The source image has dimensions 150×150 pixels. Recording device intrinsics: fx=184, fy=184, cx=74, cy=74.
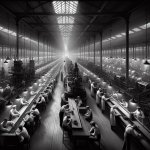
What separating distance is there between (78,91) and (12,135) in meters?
7.60

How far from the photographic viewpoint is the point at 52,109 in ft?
41.7

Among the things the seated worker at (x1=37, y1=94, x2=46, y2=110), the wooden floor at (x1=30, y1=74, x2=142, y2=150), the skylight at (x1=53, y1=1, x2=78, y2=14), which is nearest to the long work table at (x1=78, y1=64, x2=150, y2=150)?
the wooden floor at (x1=30, y1=74, x2=142, y2=150)

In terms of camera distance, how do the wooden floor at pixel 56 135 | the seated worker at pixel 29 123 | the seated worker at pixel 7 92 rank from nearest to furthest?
the wooden floor at pixel 56 135
the seated worker at pixel 29 123
the seated worker at pixel 7 92

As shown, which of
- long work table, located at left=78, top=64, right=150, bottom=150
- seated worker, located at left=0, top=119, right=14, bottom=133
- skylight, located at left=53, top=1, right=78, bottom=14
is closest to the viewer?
long work table, located at left=78, top=64, right=150, bottom=150

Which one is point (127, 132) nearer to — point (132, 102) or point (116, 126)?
point (132, 102)

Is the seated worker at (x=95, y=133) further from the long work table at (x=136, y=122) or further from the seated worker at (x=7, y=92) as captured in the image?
the seated worker at (x=7, y=92)

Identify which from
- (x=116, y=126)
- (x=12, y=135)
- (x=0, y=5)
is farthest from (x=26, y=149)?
(x=0, y=5)

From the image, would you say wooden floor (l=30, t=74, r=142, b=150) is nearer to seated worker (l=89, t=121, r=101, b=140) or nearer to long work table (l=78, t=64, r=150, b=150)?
seated worker (l=89, t=121, r=101, b=140)

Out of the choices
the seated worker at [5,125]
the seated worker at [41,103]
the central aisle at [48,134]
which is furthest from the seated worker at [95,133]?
the seated worker at [41,103]

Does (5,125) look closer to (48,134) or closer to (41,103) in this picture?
(48,134)

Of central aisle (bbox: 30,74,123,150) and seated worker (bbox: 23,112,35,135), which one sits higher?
seated worker (bbox: 23,112,35,135)

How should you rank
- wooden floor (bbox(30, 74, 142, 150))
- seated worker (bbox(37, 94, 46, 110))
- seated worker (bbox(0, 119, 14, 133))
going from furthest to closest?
seated worker (bbox(37, 94, 46, 110)), wooden floor (bbox(30, 74, 142, 150)), seated worker (bbox(0, 119, 14, 133))

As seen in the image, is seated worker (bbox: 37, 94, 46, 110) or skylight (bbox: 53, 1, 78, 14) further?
skylight (bbox: 53, 1, 78, 14)

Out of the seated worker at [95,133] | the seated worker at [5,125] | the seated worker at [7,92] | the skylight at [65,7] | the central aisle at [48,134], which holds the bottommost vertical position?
the central aisle at [48,134]
